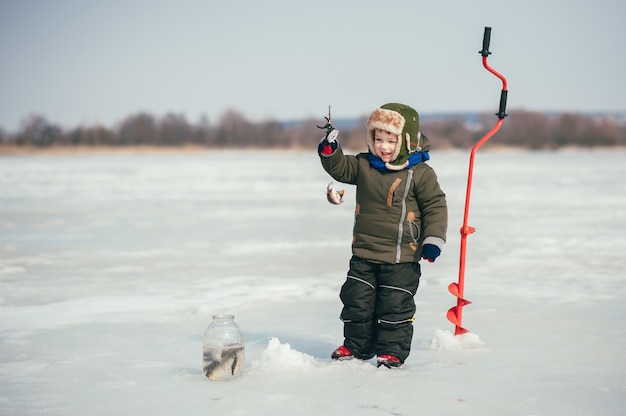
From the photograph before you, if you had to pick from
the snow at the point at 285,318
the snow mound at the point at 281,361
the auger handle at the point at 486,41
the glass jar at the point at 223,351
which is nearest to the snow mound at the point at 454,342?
the snow at the point at 285,318

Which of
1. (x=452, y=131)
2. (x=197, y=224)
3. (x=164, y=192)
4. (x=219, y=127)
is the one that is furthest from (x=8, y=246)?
(x=219, y=127)

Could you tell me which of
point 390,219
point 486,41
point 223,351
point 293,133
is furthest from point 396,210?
point 293,133

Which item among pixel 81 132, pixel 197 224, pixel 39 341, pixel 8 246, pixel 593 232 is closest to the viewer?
pixel 39 341

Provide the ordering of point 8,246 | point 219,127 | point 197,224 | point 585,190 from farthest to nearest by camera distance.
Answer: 1. point 219,127
2. point 585,190
3. point 197,224
4. point 8,246

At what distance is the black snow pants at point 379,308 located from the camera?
4.14m

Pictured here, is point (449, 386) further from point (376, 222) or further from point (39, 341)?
point (39, 341)

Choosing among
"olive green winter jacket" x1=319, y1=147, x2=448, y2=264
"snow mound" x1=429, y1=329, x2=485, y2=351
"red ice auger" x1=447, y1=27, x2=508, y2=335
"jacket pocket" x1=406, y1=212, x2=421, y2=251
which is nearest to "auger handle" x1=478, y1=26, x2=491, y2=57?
"red ice auger" x1=447, y1=27, x2=508, y2=335

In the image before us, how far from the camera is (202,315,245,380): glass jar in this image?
385cm

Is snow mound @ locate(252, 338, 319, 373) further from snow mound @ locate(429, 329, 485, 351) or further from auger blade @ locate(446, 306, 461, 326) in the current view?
auger blade @ locate(446, 306, 461, 326)

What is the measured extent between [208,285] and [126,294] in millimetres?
679

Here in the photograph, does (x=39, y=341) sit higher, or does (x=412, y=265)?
(x=412, y=265)

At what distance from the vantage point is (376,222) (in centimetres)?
414

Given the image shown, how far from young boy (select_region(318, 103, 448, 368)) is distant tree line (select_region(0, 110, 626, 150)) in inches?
2838

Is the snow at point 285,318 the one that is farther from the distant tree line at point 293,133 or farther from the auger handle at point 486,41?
the distant tree line at point 293,133
